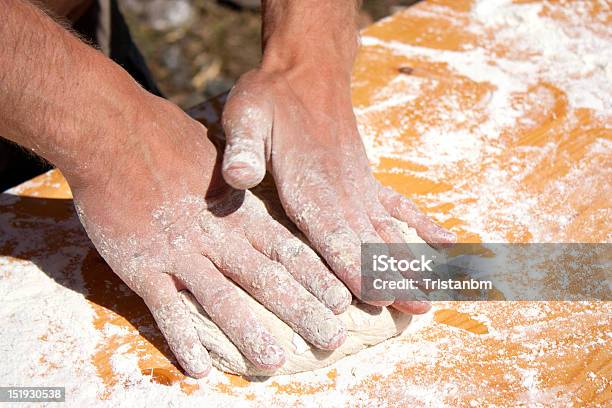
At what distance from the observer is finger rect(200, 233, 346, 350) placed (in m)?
1.48

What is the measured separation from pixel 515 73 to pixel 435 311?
1184mm

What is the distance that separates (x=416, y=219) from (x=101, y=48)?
157 cm

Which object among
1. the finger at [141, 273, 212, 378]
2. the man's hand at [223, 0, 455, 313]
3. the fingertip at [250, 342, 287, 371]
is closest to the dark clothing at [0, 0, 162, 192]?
the man's hand at [223, 0, 455, 313]

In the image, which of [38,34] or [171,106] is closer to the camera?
[38,34]

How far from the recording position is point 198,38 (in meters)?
4.60

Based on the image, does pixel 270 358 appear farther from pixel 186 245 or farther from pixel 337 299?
pixel 186 245

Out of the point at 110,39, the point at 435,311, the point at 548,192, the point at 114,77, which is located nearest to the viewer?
the point at 114,77

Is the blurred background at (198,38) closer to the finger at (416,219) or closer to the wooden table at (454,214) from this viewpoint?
the wooden table at (454,214)

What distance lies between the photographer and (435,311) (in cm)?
169

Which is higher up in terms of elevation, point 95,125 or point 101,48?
point 95,125

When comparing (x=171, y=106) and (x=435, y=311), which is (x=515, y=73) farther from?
(x=171, y=106)

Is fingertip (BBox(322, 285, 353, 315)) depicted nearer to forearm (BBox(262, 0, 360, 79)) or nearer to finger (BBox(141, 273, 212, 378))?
finger (BBox(141, 273, 212, 378))

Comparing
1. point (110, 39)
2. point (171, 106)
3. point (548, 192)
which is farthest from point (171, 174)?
point (110, 39)

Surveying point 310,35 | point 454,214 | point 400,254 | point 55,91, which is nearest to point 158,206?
point 55,91
